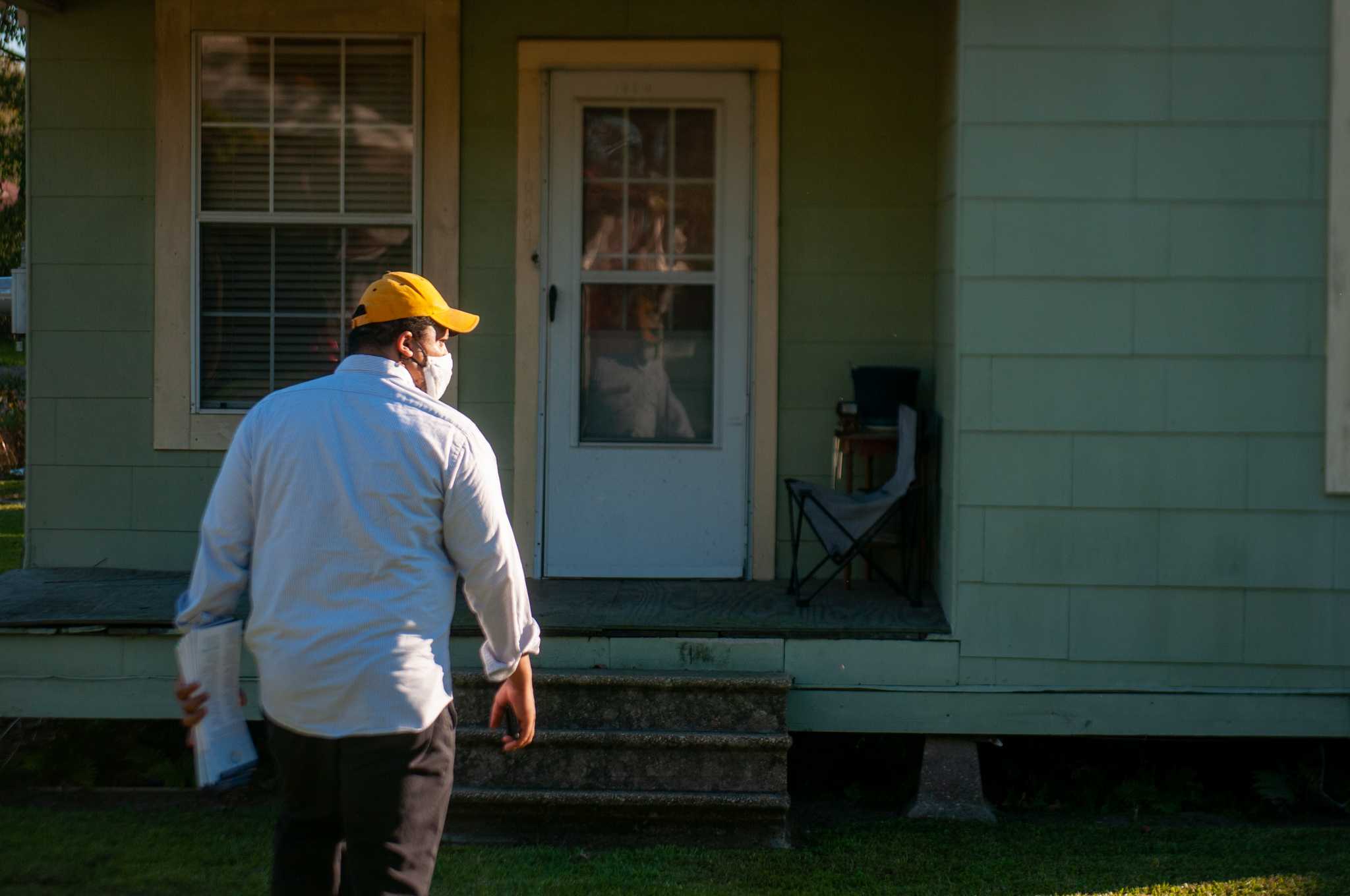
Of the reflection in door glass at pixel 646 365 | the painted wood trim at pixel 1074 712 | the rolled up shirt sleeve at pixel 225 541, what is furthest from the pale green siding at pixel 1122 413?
the rolled up shirt sleeve at pixel 225 541

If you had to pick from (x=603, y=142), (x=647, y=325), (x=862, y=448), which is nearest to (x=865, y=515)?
(x=862, y=448)

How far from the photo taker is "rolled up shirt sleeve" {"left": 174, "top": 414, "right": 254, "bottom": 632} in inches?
106

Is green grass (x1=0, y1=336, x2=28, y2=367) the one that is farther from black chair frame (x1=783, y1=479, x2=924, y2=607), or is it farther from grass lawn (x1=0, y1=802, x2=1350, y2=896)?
black chair frame (x1=783, y1=479, x2=924, y2=607)

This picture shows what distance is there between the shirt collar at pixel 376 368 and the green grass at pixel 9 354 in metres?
14.8

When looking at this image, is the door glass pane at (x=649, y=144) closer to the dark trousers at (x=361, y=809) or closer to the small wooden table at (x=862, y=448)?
the small wooden table at (x=862, y=448)

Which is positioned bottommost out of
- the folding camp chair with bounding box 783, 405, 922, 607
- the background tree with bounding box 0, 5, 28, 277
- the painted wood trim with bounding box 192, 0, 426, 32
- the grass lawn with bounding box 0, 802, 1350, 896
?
the grass lawn with bounding box 0, 802, 1350, 896

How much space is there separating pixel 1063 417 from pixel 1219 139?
108 cm

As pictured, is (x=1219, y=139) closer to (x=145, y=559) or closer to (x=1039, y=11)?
(x=1039, y=11)

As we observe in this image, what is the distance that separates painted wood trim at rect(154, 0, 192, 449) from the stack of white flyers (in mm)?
3263

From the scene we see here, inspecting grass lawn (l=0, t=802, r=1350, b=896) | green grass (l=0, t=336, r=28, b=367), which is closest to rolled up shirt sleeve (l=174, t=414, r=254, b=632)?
grass lawn (l=0, t=802, r=1350, b=896)

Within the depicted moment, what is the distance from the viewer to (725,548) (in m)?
5.77

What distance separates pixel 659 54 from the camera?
18.5 feet

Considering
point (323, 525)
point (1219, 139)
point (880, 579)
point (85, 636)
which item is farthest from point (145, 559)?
point (1219, 139)

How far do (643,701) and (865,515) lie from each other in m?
1.13
